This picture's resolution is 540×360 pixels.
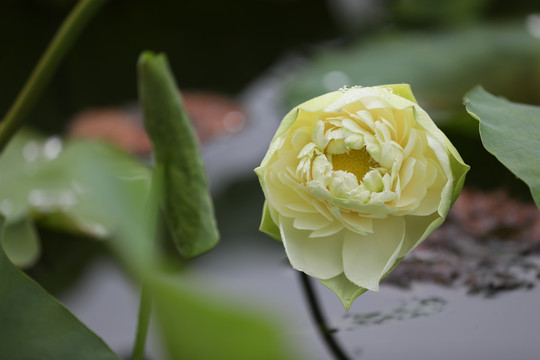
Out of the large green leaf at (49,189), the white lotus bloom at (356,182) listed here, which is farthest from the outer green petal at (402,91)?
the large green leaf at (49,189)

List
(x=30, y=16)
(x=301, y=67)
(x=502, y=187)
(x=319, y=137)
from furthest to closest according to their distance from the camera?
(x=30, y=16) → (x=301, y=67) → (x=502, y=187) → (x=319, y=137)

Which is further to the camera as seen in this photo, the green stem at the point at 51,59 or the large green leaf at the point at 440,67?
the large green leaf at the point at 440,67

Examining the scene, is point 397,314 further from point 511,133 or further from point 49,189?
point 49,189

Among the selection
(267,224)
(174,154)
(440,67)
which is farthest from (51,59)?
(440,67)

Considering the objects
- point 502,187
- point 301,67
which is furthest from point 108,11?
point 502,187

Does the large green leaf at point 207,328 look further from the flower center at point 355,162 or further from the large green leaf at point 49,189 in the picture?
the large green leaf at point 49,189

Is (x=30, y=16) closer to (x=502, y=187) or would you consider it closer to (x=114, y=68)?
(x=114, y=68)
